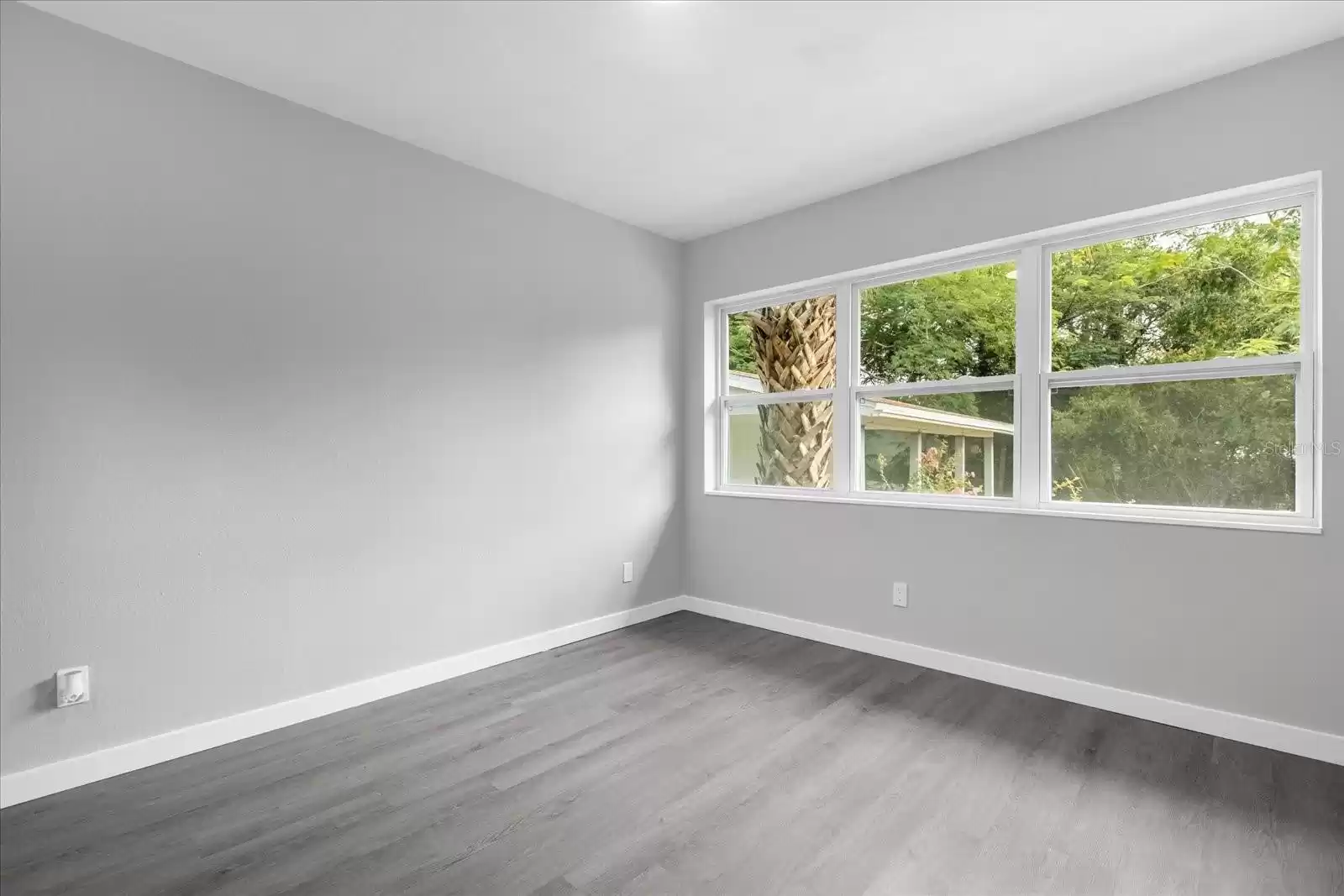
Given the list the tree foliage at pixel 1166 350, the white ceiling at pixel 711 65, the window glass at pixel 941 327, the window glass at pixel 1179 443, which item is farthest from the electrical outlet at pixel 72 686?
the window glass at pixel 1179 443

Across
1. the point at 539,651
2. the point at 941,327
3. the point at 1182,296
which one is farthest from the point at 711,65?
the point at 539,651

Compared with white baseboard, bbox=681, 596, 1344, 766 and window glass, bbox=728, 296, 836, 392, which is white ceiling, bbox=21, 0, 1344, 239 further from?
white baseboard, bbox=681, 596, 1344, 766

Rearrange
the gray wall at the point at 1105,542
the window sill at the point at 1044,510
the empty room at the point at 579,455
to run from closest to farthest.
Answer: the empty room at the point at 579,455 < the gray wall at the point at 1105,542 < the window sill at the point at 1044,510

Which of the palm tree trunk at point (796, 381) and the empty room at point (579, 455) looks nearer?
the empty room at point (579, 455)

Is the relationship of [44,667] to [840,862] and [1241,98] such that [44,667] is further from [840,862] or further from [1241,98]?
[1241,98]

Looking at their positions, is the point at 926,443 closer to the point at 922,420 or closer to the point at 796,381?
the point at 922,420

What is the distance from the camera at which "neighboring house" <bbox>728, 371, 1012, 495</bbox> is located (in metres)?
3.16

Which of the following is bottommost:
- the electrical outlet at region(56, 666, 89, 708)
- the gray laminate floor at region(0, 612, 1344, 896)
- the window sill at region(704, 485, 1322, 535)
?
the gray laminate floor at region(0, 612, 1344, 896)

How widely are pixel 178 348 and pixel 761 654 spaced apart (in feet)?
9.67

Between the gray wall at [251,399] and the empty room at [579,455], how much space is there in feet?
0.05

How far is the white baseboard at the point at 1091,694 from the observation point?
232 centimetres

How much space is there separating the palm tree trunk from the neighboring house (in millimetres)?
285

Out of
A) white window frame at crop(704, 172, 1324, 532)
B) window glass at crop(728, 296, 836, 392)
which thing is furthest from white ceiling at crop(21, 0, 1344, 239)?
window glass at crop(728, 296, 836, 392)

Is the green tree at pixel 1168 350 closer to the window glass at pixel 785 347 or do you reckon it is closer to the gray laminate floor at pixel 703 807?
the window glass at pixel 785 347
